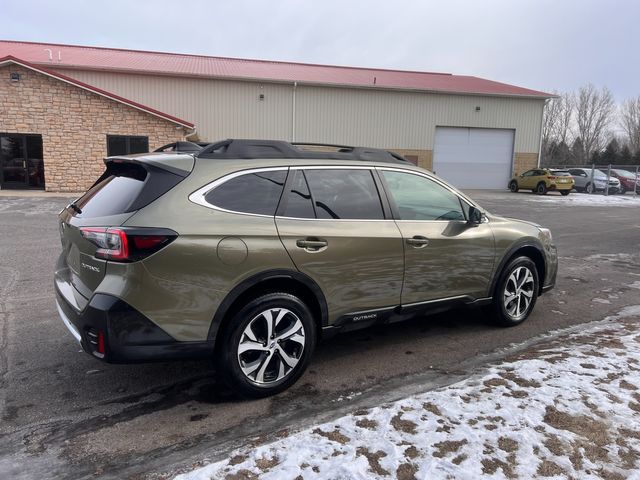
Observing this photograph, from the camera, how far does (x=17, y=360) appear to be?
13.1 feet

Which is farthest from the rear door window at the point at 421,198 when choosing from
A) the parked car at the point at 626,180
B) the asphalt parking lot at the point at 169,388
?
the parked car at the point at 626,180

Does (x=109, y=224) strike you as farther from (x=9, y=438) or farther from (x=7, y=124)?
(x=7, y=124)

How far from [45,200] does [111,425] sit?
16.4 m

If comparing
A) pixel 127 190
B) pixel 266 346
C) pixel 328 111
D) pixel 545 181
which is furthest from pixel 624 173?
pixel 127 190

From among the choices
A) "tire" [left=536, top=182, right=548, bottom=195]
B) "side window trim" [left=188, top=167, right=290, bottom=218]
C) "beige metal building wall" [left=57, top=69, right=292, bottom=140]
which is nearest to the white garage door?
"tire" [left=536, top=182, right=548, bottom=195]

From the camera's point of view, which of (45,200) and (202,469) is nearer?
(202,469)

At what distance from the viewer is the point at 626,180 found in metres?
31.4

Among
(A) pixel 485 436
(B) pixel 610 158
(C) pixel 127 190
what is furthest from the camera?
(B) pixel 610 158

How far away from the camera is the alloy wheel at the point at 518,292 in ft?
16.4

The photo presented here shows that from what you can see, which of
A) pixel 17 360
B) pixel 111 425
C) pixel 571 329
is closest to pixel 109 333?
pixel 111 425

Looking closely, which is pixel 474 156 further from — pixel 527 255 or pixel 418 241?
pixel 418 241

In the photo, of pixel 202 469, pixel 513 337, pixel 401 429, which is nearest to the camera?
pixel 202 469

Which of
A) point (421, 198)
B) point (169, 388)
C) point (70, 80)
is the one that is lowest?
point (169, 388)

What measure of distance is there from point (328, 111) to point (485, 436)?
27.6m
